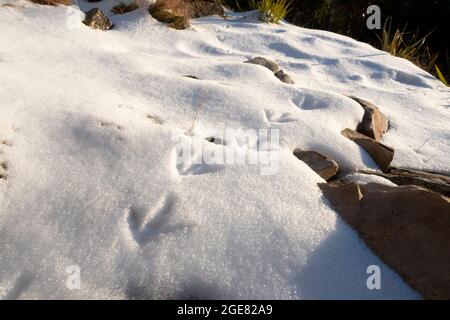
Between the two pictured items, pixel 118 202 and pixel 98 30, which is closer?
pixel 118 202

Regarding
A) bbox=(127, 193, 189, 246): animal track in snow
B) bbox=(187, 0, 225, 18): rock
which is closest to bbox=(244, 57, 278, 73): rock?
bbox=(187, 0, 225, 18): rock

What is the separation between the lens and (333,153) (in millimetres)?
1846

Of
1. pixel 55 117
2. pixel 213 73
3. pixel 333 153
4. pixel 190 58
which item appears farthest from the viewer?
pixel 190 58

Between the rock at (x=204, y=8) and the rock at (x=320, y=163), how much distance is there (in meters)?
2.61

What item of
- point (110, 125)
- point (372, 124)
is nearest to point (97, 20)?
point (110, 125)

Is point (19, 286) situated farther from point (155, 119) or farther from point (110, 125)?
point (155, 119)

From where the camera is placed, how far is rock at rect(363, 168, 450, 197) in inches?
64.4

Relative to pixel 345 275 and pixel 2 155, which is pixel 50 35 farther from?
pixel 345 275

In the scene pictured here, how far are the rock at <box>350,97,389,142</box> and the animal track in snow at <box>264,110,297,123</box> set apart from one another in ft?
1.34

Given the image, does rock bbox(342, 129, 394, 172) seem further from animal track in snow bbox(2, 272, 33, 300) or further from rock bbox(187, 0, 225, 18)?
rock bbox(187, 0, 225, 18)
